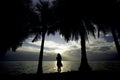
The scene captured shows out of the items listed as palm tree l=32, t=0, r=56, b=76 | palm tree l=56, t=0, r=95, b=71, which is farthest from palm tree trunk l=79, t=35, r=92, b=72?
palm tree l=32, t=0, r=56, b=76

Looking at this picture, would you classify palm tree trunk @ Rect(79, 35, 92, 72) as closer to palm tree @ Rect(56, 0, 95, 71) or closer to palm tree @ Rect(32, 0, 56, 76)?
palm tree @ Rect(56, 0, 95, 71)

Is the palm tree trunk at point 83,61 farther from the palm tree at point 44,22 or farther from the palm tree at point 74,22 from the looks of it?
the palm tree at point 44,22

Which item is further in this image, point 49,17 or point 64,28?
point 49,17

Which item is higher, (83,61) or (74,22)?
(74,22)

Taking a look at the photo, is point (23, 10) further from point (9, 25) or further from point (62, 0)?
point (62, 0)

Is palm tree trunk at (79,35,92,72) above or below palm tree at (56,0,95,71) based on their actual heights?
below

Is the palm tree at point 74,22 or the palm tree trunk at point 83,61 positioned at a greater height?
the palm tree at point 74,22

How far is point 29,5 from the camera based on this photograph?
22.4 meters

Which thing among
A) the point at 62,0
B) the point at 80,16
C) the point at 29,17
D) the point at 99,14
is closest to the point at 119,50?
the point at 99,14

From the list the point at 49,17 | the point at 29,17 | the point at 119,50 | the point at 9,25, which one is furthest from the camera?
the point at 49,17

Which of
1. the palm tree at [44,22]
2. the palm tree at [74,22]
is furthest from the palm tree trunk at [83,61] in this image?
the palm tree at [44,22]

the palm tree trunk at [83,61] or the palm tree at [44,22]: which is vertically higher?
the palm tree at [44,22]

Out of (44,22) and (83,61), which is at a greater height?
(44,22)

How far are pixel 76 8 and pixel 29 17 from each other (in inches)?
270
